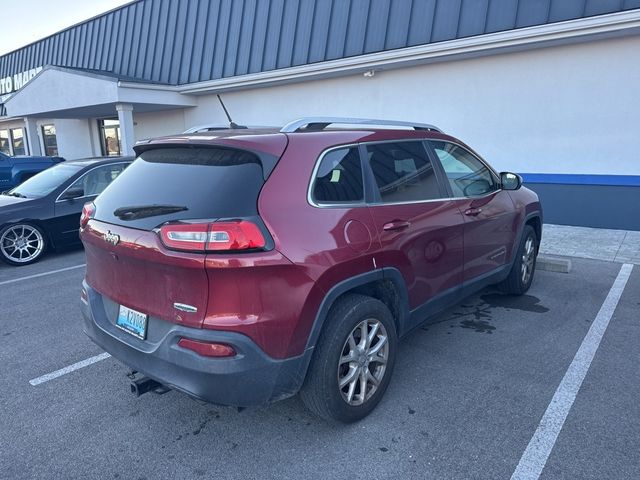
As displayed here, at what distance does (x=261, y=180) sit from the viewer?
253 cm

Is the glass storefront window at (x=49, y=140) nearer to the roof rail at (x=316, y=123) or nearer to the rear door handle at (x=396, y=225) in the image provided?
the roof rail at (x=316, y=123)

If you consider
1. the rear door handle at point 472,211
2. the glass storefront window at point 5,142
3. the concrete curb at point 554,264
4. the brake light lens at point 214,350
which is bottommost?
the glass storefront window at point 5,142

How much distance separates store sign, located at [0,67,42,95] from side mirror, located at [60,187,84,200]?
1581cm

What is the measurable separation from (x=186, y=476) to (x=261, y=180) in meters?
1.65

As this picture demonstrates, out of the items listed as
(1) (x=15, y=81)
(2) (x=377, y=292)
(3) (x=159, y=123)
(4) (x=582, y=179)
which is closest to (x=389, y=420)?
(2) (x=377, y=292)

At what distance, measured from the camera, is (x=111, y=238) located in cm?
277

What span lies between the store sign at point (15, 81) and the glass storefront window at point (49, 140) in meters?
2.14

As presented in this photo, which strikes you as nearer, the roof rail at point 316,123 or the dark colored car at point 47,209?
the roof rail at point 316,123

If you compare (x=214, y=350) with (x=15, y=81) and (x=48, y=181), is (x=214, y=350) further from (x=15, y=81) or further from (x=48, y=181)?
(x=15, y=81)

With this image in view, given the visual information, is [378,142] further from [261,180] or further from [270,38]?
[270,38]

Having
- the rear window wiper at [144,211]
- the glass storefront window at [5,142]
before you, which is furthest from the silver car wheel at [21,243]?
the glass storefront window at [5,142]

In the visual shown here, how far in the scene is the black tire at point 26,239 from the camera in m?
6.96

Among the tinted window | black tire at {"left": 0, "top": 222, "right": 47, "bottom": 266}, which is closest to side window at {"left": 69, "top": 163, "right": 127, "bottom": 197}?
the tinted window

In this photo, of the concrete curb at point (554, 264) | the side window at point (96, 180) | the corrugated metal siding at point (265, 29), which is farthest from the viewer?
the corrugated metal siding at point (265, 29)
